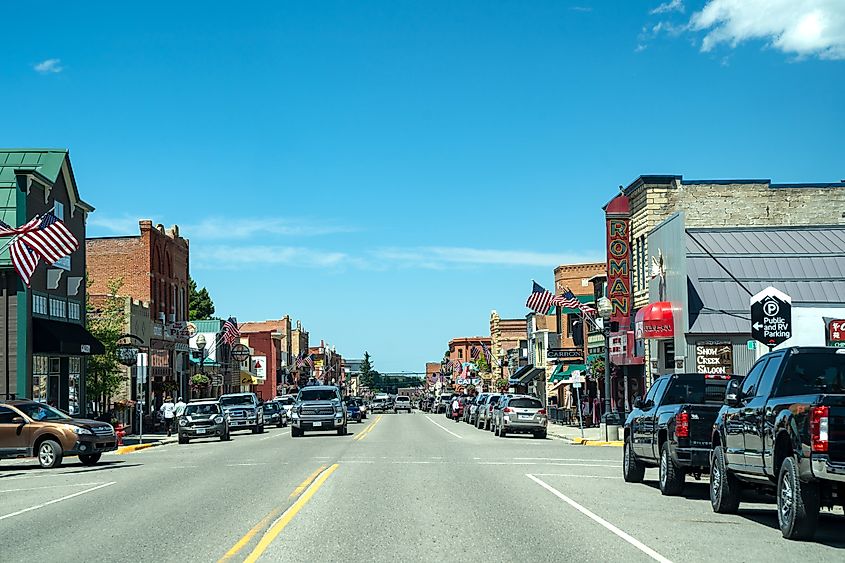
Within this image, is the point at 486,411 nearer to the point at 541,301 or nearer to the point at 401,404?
the point at 541,301

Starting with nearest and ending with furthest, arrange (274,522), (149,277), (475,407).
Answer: (274,522) < (475,407) < (149,277)

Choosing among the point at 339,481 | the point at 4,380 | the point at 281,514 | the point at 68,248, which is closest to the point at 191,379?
the point at 4,380

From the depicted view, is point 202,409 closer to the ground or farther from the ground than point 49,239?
closer to the ground

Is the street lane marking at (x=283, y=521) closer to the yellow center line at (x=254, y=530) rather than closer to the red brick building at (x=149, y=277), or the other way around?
the yellow center line at (x=254, y=530)

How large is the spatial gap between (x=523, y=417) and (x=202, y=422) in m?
12.7

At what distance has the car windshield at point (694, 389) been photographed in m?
18.4

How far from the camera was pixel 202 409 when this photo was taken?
4197cm

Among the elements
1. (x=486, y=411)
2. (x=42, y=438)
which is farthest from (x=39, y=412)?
(x=486, y=411)

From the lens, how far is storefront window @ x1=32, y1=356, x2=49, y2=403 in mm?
41625

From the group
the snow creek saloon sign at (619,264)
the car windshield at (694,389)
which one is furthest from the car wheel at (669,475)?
the snow creek saloon sign at (619,264)

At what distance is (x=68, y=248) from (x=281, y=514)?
19.9 m

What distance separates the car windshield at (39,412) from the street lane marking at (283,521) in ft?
32.2

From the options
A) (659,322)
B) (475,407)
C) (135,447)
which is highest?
(659,322)

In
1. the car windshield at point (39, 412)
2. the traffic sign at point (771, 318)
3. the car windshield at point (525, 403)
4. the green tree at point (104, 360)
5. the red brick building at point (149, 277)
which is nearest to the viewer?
the traffic sign at point (771, 318)
